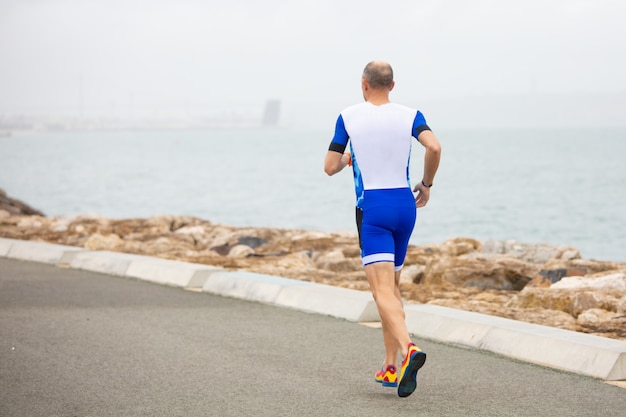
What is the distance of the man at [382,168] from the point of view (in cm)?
675

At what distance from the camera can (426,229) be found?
51562mm

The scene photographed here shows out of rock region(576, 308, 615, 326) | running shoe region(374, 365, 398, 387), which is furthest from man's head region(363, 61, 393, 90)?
rock region(576, 308, 615, 326)

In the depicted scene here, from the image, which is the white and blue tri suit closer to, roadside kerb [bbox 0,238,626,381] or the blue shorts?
the blue shorts

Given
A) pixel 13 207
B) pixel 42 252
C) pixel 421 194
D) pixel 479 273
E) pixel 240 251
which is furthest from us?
pixel 13 207

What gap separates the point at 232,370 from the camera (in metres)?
7.73

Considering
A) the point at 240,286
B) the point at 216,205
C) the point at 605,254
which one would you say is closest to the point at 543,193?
the point at 216,205

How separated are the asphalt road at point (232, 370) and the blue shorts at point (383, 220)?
0.89 meters

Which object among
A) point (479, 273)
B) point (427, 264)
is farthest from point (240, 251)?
point (479, 273)

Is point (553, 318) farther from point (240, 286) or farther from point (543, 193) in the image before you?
point (543, 193)

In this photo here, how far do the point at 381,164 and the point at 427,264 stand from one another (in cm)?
727

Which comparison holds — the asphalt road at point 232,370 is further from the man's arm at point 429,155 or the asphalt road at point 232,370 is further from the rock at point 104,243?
the rock at point 104,243

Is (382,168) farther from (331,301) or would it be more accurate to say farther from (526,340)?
(331,301)

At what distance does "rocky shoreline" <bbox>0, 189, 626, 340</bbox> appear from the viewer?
10438 millimetres

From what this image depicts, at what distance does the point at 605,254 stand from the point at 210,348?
36.5 metres
